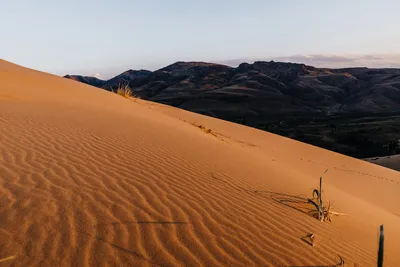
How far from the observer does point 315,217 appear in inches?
161

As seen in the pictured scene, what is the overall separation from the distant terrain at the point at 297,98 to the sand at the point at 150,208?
3280 cm

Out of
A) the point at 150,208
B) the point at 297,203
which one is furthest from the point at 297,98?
the point at 150,208

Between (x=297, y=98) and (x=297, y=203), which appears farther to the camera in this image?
(x=297, y=98)

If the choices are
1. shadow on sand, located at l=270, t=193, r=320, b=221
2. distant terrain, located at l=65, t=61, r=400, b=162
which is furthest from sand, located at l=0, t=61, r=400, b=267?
distant terrain, located at l=65, t=61, r=400, b=162

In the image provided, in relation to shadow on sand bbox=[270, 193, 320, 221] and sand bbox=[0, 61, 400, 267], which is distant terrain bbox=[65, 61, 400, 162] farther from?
shadow on sand bbox=[270, 193, 320, 221]

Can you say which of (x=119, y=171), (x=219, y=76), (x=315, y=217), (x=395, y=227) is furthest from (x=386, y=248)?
(x=219, y=76)

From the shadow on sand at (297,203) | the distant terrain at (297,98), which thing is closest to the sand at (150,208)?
the shadow on sand at (297,203)

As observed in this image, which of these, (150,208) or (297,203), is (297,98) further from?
(150,208)

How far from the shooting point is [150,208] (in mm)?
3381

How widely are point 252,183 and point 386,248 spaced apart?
1827mm

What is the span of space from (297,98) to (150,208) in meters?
88.0

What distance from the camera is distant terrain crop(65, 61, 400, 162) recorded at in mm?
43625

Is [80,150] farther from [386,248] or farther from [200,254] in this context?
[386,248]

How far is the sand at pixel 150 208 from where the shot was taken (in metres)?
2.67
